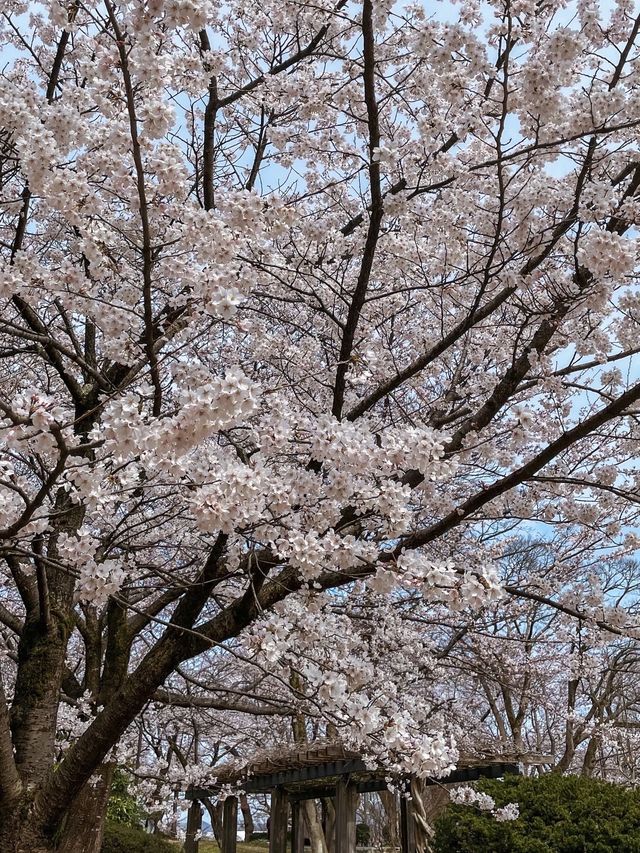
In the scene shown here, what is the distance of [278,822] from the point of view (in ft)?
33.1

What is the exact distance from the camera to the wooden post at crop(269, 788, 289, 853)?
9789 mm

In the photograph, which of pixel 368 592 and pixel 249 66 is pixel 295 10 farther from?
pixel 368 592

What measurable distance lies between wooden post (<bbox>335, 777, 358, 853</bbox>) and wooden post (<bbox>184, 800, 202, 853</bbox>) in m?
4.30

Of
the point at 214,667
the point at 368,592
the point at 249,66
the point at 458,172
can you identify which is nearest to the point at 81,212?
the point at 458,172

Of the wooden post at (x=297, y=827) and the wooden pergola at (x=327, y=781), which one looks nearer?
the wooden pergola at (x=327, y=781)

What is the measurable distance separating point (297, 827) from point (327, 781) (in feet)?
8.95

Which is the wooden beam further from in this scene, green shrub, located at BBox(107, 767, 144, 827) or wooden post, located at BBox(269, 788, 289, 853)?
green shrub, located at BBox(107, 767, 144, 827)

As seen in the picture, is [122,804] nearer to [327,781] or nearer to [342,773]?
[327,781]

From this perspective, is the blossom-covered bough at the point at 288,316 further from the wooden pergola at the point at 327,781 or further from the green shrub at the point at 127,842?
the green shrub at the point at 127,842

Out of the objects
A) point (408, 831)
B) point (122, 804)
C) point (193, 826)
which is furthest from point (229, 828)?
point (408, 831)

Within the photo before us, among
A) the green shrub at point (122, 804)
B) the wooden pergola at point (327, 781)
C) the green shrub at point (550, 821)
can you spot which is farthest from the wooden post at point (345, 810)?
the green shrub at point (122, 804)

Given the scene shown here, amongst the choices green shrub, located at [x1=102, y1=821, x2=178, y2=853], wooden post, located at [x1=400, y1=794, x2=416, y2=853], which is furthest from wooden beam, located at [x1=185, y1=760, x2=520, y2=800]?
green shrub, located at [x1=102, y1=821, x2=178, y2=853]

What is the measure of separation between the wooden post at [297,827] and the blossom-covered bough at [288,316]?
20.1 ft

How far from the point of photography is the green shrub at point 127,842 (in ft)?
29.1
